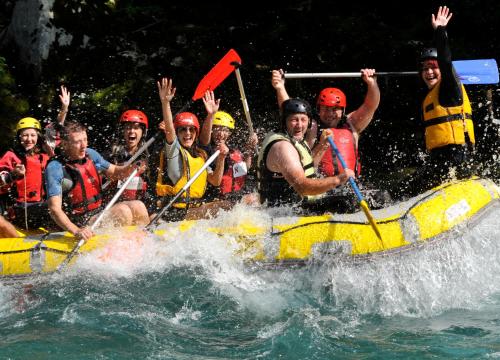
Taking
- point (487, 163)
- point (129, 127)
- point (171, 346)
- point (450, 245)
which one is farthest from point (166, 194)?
point (487, 163)

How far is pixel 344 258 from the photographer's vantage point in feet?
16.5

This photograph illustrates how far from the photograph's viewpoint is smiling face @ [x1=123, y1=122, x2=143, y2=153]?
22.1 feet

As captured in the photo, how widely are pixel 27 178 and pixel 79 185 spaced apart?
135 cm

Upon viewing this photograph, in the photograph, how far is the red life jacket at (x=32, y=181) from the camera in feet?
22.7

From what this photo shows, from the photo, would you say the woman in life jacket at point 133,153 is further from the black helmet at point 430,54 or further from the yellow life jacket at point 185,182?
the black helmet at point 430,54

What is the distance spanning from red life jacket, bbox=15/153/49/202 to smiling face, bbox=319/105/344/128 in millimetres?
2960

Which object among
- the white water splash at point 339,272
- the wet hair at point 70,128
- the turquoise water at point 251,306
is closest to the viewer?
the turquoise water at point 251,306

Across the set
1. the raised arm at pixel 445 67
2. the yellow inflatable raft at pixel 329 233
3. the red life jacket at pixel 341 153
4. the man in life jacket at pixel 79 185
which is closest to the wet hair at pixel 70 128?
the man in life jacket at pixel 79 185

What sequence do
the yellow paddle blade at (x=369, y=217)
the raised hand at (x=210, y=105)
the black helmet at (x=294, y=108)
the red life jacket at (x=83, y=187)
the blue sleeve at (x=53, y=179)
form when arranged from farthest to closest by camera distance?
the raised hand at (x=210, y=105) < the red life jacket at (x=83, y=187) < the blue sleeve at (x=53, y=179) < the black helmet at (x=294, y=108) < the yellow paddle blade at (x=369, y=217)

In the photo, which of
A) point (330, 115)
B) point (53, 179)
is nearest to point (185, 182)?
point (53, 179)

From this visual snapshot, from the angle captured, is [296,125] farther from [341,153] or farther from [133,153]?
[133,153]

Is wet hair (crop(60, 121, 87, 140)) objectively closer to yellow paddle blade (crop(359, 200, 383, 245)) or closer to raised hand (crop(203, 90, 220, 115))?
raised hand (crop(203, 90, 220, 115))

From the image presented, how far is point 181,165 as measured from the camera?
6273 millimetres

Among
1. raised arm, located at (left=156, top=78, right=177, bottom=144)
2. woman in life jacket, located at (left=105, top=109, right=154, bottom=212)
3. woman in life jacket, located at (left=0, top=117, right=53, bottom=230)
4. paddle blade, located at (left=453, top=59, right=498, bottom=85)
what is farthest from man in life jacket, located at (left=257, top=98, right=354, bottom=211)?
woman in life jacket, located at (left=0, top=117, right=53, bottom=230)
